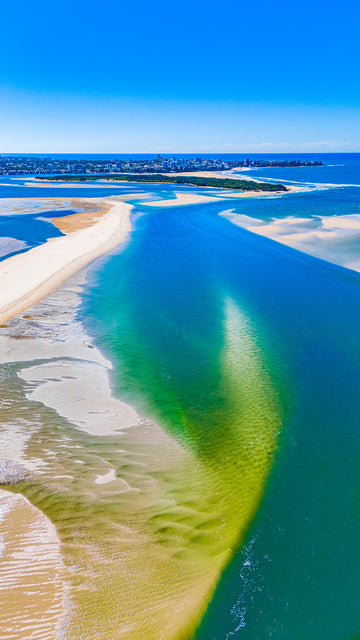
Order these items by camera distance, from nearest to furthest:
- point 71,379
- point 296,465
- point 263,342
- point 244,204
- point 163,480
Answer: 1. point 163,480
2. point 296,465
3. point 71,379
4. point 263,342
5. point 244,204

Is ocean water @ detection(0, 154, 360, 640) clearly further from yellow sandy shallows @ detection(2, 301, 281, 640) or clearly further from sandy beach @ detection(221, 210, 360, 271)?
sandy beach @ detection(221, 210, 360, 271)

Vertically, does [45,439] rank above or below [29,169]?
below

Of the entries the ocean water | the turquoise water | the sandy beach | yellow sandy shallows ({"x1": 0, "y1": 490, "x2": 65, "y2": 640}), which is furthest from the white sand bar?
the sandy beach

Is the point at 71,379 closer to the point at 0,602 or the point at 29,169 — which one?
the point at 0,602

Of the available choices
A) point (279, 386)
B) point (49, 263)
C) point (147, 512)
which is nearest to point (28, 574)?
point (147, 512)

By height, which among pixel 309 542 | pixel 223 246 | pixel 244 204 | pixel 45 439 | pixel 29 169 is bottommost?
pixel 309 542

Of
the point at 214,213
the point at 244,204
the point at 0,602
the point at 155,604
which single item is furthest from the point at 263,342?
the point at 244,204
